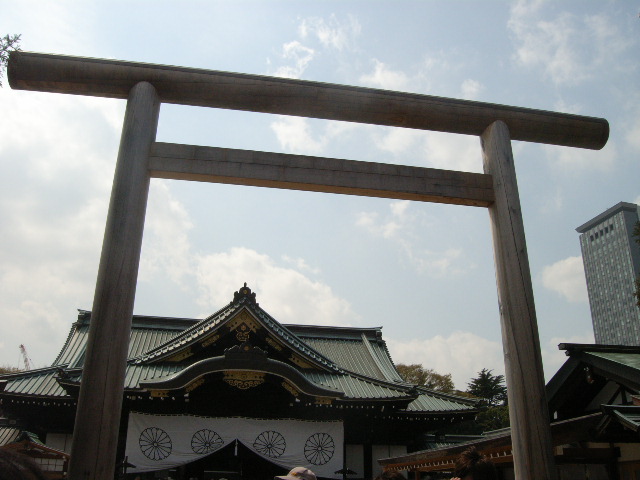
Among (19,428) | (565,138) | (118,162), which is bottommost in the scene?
(19,428)

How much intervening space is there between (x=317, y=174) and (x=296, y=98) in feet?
2.23

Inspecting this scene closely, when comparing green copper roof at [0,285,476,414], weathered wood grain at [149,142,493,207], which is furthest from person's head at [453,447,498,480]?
green copper roof at [0,285,476,414]

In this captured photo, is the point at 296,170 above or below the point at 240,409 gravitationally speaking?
above

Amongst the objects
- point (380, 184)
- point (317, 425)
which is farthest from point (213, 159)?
point (317, 425)

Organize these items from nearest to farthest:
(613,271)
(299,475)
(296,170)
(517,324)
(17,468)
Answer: (17,468)
(299,475)
(517,324)
(296,170)
(613,271)

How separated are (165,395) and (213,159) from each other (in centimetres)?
833

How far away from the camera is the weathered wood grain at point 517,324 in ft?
11.8

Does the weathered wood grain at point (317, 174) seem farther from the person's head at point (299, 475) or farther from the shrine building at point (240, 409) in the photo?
the shrine building at point (240, 409)

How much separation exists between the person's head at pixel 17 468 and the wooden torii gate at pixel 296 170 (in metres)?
1.93

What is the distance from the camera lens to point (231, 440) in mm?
11641

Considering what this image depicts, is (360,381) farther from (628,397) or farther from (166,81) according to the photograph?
(166,81)

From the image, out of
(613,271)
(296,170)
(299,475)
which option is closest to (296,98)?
(296,170)

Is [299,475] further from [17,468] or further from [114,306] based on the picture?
[17,468]

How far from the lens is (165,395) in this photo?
11102mm
